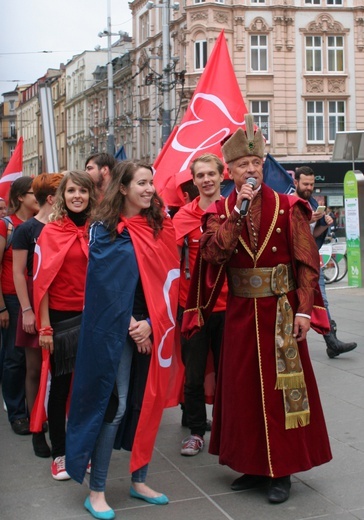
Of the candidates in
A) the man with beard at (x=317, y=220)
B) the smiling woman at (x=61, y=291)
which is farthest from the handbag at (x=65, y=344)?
the man with beard at (x=317, y=220)

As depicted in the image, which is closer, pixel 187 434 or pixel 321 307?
pixel 321 307

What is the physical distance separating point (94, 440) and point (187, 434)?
5.83ft

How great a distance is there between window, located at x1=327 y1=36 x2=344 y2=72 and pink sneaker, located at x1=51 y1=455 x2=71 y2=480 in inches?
1599

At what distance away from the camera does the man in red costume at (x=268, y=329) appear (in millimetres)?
4250

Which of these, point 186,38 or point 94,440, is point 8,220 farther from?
point 186,38

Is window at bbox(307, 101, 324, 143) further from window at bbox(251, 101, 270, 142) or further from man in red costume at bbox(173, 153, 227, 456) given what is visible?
man in red costume at bbox(173, 153, 227, 456)

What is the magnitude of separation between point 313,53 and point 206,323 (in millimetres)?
39549

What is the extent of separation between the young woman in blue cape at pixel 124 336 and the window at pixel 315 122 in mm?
39115

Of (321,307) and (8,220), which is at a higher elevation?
(8,220)

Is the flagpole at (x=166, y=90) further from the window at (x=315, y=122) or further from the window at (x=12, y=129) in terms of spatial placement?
the window at (x=12, y=129)

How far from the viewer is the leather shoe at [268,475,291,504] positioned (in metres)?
4.27

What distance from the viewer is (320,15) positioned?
140ft

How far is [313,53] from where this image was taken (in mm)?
42594

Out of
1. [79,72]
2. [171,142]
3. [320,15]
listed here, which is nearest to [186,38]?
[320,15]
